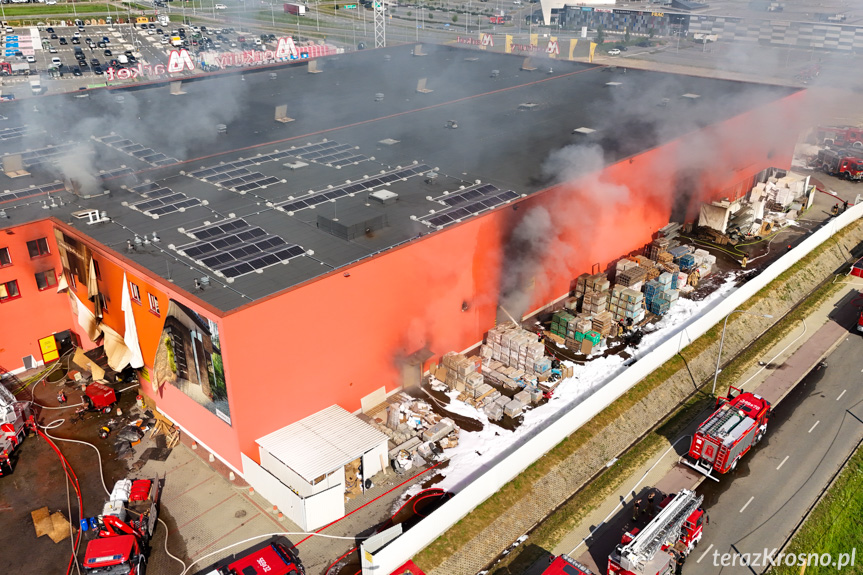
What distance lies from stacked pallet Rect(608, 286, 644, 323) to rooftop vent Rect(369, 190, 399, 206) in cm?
1143

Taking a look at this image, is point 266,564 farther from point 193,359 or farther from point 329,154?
point 329,154

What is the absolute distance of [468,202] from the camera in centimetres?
2748

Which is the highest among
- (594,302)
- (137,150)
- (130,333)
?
(137,150)

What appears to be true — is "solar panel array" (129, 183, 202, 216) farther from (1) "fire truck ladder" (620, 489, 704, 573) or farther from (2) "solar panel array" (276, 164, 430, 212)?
(1) "fire truck ladder" (620, 489, 704, 573)

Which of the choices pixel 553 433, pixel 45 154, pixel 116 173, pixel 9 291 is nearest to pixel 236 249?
pixel 9 291

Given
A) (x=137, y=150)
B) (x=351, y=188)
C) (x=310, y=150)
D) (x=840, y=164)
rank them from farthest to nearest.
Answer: (x=840, y=164)
(x=310, y=150)
(x=137, y=150)
(x=351, y=188)

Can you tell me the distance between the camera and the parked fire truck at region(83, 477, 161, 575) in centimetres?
1781

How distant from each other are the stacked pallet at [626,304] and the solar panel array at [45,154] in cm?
2791

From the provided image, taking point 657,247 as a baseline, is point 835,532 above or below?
below

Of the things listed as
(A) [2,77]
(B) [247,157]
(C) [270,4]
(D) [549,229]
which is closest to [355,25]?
(C) [270,4]

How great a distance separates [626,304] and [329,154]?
16260 mm

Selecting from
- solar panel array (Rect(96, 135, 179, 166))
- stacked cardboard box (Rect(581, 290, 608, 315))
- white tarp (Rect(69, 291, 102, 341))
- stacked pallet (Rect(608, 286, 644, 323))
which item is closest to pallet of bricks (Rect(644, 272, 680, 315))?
stacked pallet (Rect(608, 286, 644, 323))

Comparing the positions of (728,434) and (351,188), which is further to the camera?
(351,188)

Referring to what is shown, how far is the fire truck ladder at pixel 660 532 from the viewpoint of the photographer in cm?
1795
